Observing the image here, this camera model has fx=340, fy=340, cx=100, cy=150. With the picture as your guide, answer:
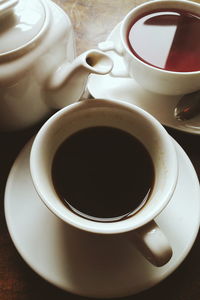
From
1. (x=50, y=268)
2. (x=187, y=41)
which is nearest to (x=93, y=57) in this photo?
(x=187, y=41)

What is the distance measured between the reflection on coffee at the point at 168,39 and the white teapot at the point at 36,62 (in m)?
0.19

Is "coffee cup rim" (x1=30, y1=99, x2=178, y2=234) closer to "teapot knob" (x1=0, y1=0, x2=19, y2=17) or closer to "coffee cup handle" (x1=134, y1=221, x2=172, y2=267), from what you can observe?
"coffee cup handle" (x1=134, y1=221, x2=172, y2=267)

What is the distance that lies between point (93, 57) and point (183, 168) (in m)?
0.29

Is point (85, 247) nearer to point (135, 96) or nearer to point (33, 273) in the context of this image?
point (33, 273)

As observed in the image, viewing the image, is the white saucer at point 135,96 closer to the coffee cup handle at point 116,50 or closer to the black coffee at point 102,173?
the coffee cup handle at point 116,50

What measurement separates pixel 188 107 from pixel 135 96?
0.13 metres

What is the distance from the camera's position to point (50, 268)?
59 centimetres

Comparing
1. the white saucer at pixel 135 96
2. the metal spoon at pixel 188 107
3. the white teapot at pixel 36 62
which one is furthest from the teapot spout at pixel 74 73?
the metal spoon at pixel 188 107

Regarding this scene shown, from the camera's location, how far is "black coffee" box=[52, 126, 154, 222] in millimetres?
641

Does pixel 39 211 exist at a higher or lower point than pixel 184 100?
lower

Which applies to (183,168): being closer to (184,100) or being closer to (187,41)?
(184,100)

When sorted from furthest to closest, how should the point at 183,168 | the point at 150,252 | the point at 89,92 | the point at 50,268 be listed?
the point at 89,92, the point at 183,168, the point at 50,268, the point at 150,252

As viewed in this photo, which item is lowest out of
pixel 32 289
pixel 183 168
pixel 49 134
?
pixel 32 289

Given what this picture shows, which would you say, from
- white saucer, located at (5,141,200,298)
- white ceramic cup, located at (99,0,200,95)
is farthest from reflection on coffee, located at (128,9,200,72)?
white saucer, located at (5,141,200,298)
